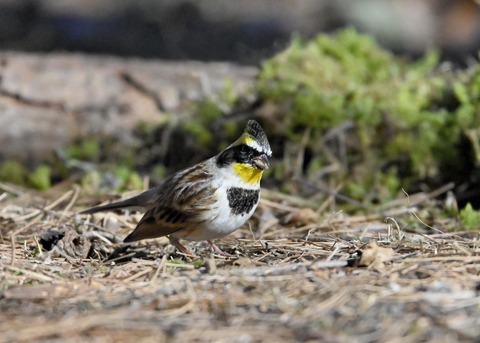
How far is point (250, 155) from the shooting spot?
5.30m

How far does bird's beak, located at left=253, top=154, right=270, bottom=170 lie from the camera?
17.2 feet

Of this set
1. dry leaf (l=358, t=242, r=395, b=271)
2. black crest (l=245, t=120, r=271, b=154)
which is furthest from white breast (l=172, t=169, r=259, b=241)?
dry leaf (l=358, t=242, r=395, b=271)

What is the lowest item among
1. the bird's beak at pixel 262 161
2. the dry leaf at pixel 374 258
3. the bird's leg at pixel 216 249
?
the bird's leg at pixel 216 249

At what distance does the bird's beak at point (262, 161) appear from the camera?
525 cm

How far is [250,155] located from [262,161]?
0.10m

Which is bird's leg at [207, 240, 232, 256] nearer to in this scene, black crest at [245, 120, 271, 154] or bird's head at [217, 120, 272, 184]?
bird's head at [217, 120, 272, 184]

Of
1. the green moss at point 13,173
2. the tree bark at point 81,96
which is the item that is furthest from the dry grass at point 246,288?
the tree bark at point 81,96

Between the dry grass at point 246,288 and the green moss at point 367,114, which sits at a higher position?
the green moss at point 367,114

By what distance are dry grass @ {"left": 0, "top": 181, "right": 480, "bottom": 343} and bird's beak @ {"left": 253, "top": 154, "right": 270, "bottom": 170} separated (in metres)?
0.49

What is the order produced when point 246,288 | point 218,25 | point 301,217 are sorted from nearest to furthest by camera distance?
1. point 246,288
2. point 301,217
3. point 218,25

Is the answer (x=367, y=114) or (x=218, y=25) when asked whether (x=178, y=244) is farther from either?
(x=218, y=25)

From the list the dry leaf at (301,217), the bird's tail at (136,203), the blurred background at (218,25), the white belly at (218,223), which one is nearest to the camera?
the white belly at (218,223)

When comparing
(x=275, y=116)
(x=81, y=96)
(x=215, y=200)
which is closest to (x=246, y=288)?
(x=215, y=200)

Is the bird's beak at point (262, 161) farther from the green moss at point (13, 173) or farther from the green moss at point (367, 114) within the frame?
the green moss at point (13, 173)
